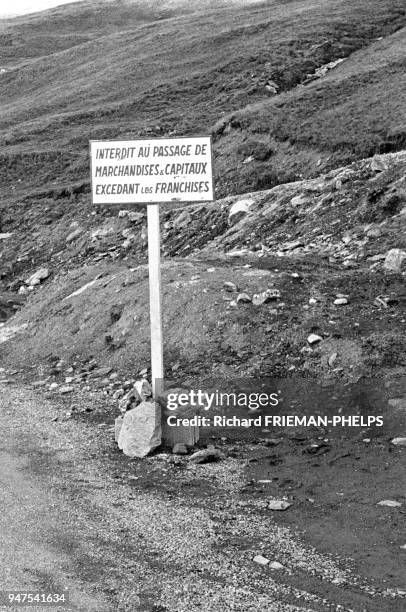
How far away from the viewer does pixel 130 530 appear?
8703 millimetres

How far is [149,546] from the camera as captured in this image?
27.1 feet

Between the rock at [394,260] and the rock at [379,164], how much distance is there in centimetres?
612

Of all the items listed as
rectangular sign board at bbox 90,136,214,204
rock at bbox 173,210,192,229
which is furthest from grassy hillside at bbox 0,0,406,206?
rectangular sign board at bbox 90,136,214,204

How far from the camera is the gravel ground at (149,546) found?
283 inches

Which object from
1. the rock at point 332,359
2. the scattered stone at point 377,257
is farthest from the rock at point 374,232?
the rock at point 332,359

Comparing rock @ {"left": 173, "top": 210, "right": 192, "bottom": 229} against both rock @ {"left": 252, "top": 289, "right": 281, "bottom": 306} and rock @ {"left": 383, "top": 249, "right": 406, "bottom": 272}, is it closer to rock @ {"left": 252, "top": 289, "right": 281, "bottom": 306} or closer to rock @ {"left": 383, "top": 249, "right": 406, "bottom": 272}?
rock @ {"left": 383, "top": 249, "right": 406, "bottom": 272}

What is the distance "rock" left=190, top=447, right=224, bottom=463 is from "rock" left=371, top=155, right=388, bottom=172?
543 inches

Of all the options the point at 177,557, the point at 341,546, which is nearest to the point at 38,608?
the point at 177,557

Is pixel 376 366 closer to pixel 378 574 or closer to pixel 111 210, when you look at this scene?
pixel 378 574

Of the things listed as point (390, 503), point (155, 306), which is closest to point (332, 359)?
point (155, 306)

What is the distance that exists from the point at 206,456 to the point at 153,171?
4345 mm

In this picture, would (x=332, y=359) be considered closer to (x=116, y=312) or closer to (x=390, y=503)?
(x=390, y=503)

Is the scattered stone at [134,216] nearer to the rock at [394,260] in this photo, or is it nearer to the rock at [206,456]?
the rock at [394,260]

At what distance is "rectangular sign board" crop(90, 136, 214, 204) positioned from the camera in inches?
492
